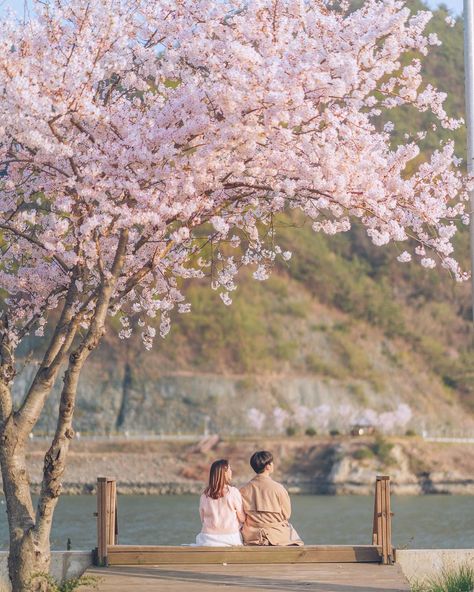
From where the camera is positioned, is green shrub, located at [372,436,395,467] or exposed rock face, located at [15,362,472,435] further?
exposed rock face, located at [15,362,472,435]

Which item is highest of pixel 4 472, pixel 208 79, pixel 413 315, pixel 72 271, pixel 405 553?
pixel 413 315

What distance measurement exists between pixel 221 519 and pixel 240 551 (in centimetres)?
39

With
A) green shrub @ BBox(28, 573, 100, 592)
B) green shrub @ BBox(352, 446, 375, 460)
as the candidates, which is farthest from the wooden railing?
green shrub @ BBox(352, 446, 375, 460)

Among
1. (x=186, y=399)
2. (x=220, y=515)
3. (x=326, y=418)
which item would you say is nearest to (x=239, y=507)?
(x=220, y=515)

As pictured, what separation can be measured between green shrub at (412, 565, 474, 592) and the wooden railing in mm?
500

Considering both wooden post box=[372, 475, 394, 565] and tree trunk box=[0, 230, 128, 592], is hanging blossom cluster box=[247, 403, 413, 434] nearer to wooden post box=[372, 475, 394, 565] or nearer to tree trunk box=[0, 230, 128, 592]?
wooden post box=[372, 475, 394, 565]

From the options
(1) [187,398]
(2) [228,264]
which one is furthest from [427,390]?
(2) [228,264]

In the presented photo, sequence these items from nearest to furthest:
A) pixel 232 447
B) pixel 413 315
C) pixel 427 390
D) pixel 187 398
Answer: pixel 232 447
pixel 187 398
pixel 427 390
pixel 413 315

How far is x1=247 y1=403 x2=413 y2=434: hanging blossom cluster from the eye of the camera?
8044 centimetres

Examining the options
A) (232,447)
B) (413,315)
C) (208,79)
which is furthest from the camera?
(413,315)

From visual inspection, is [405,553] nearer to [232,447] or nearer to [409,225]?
[409,225]

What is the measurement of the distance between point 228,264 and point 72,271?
2.27 m

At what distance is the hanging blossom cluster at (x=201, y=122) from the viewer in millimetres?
11227

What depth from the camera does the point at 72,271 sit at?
41.2ft
